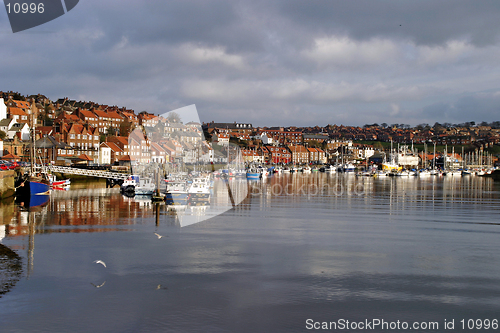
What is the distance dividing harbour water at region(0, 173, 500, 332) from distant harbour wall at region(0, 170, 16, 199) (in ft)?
26.2

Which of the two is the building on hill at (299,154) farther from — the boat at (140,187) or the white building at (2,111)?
the boat at (140,187)

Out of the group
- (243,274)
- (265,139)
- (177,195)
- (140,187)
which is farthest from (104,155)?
(265,139)

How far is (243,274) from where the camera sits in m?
14.2

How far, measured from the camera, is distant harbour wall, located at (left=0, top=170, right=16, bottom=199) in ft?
106

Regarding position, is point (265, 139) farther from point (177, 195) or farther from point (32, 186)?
point (177, 195)

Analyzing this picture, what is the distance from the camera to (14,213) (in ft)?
87.7

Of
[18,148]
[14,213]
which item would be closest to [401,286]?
[14,213]

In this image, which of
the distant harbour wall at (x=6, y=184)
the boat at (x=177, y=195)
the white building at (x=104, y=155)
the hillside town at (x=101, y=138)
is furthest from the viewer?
the white building at (x=104, y=155)

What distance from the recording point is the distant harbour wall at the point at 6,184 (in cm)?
3231

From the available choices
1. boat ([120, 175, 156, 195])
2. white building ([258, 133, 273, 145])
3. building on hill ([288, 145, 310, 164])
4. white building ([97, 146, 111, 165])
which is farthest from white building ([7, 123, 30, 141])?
white building ([258, 133, 273, 145])

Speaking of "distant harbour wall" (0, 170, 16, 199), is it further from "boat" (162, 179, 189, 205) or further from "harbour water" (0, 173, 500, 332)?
"boat" (162, 179, 189, 205)

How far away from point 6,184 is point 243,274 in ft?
85.4

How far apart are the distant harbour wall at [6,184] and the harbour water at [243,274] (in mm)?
7998

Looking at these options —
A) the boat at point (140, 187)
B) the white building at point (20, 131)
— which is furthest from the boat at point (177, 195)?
the white building at point (20, 131)
